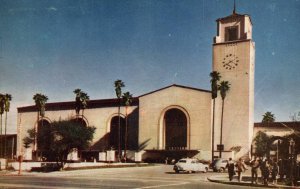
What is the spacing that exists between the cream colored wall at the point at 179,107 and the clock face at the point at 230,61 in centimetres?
549

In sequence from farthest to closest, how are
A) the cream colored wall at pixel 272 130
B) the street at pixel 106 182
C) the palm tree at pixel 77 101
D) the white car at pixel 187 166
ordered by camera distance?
the palm tree at pixel 77 101, the cream colored wall at pixel 272 130, the white car at pixel 187 166, the street at pixel 106 182

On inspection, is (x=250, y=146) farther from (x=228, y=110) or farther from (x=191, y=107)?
(x=191, y=107)

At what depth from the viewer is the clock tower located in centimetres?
6312

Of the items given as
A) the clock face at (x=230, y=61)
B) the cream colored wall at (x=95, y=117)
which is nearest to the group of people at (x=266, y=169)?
the clock face at (x=230, y=61)

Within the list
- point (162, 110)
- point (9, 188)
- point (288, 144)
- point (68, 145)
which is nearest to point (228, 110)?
point (162, 110)

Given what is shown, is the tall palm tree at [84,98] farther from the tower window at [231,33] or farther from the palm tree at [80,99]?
the tower window at [231,33]

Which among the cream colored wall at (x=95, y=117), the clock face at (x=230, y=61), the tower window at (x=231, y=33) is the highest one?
the tower window at (x=231, y=33)

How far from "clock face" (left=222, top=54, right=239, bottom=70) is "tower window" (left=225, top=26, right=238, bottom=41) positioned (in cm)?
326

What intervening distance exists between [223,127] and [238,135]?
271 centimetres

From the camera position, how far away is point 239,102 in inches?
2514

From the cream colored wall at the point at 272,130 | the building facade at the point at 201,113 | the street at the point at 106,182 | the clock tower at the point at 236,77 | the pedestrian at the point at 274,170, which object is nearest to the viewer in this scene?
the street at the point at 106,182

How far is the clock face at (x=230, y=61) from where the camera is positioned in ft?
213

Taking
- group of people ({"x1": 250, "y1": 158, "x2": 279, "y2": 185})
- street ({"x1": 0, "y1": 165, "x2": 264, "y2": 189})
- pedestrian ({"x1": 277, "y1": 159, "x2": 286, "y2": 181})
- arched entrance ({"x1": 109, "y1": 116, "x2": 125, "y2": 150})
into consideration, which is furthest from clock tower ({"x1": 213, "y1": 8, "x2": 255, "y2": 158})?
group of people ({"x1": 250, "y1": 158, "x2": 279, "y2": 185})

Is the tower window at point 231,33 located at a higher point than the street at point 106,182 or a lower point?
higher
